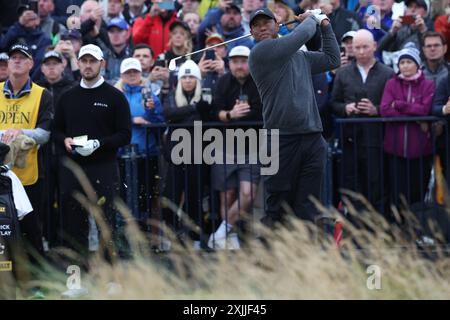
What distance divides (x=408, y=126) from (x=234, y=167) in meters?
1.90

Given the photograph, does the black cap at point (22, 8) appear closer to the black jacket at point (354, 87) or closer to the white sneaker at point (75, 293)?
the black jacket at point (354, 87)

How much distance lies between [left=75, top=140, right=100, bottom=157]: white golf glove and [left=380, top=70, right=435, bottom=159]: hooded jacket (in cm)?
309

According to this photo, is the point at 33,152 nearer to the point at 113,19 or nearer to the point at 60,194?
the point at 60,194

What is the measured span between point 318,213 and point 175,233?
1.99 m

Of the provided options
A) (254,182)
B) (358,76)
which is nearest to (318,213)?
(254,182)

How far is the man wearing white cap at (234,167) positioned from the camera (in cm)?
1260

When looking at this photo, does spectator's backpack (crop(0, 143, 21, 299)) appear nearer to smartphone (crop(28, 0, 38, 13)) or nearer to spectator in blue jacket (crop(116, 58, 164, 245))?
spectator in blue jacket (crop(116, 58, 164, 245))

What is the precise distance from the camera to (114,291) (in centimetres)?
902

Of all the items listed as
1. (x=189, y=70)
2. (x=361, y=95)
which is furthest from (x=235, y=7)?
(x=361, y=95)

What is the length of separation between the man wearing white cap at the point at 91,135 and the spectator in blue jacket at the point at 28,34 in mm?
2896

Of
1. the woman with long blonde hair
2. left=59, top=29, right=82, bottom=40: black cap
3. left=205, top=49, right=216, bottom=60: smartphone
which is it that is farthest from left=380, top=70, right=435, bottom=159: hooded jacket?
left=59, top=29, right=82, bottom=40: black cap

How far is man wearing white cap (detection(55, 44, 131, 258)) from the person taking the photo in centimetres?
1207

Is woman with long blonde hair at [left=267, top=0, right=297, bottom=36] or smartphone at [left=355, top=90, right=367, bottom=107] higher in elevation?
woman with long blonde hair at [left=267, top=0, right=297, bottom=36]

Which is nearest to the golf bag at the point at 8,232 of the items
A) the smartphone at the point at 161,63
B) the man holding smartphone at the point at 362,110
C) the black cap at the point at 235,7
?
the smartphone at the point at 161,63
